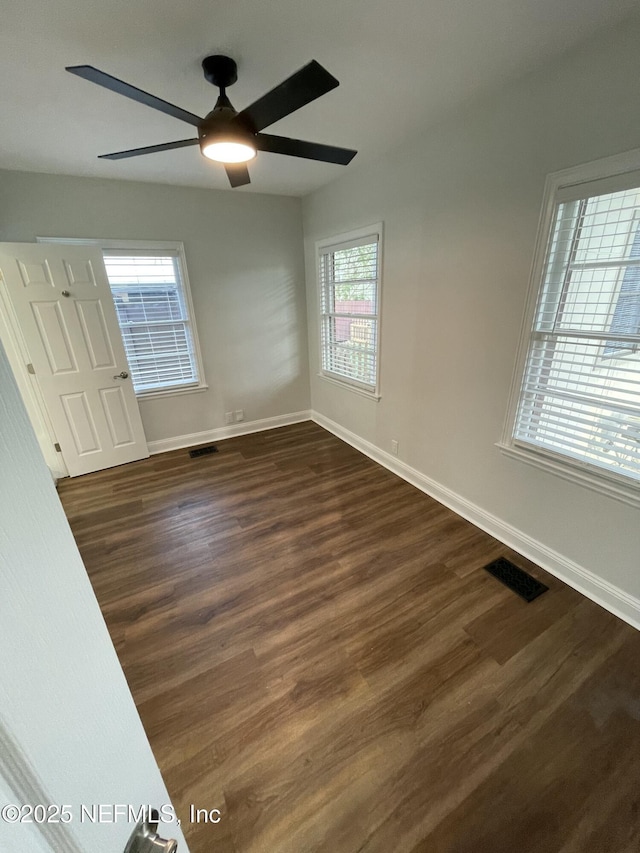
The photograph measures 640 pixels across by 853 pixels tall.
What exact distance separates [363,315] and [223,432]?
216 cm

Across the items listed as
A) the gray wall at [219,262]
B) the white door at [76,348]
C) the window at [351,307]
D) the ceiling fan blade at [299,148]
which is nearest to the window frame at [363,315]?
the window at [351,307]

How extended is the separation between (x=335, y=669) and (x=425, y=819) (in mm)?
560

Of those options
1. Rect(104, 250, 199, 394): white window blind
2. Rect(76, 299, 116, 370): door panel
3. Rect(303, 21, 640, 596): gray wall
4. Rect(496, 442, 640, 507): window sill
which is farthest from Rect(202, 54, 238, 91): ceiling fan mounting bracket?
Rect(496, 442, 640, 507): window sill

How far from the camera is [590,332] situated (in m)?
Result: 1.72

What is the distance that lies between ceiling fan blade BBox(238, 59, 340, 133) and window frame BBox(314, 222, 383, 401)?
156cm

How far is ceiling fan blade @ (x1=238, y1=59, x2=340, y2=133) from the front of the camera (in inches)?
47.4

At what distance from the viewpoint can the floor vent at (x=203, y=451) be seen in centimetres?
377

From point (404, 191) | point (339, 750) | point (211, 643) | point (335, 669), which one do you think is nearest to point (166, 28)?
point (404, 191)

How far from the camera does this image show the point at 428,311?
256cm

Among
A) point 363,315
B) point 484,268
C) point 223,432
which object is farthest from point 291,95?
point 223,432

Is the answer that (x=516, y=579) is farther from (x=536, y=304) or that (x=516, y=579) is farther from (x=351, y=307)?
(x=351, y=307)

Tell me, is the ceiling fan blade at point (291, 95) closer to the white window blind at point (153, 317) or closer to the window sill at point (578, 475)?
the window sill at point (578, 475)

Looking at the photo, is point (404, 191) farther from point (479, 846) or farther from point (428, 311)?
point (479, 846)

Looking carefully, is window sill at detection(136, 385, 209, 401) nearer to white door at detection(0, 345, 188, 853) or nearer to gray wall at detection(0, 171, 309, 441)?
gray wall at detection(0, 171, 309, 441)
